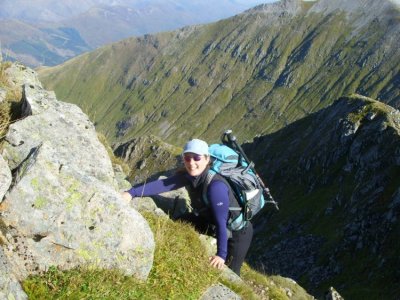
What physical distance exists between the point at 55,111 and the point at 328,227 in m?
59.8

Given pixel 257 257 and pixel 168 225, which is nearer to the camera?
pixel 168 225

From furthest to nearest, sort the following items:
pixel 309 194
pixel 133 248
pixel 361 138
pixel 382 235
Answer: pixel 309 194, pixel 361 138, pixel 382 235, pixel 133 248

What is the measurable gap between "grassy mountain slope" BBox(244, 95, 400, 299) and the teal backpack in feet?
51.2

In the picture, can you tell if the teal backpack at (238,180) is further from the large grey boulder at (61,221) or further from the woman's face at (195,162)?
the large grey boulder at (61,221)

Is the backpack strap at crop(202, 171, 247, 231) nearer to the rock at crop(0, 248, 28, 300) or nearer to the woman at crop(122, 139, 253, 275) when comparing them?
the woman at crop(122, 139, 253, 275)

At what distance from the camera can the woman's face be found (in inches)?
418

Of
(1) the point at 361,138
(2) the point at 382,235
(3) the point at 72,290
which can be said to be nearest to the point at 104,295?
(3) the point at 72,290

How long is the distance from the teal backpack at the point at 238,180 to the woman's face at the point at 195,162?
242mm

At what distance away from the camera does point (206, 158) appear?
35.4ft

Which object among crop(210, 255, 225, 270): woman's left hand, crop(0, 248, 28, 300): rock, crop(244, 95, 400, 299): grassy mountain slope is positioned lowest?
crop(244, 95, 400, 299): grassy mountain slope

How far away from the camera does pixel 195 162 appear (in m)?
10.7

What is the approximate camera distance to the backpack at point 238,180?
10.9 metres

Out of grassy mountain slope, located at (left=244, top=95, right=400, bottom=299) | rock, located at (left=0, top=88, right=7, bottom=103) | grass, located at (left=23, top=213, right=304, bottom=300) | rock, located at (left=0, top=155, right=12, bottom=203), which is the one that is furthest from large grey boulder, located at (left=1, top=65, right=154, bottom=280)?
grassy mountain slope, located at (left=244, top=95, right=400, bottom=299)

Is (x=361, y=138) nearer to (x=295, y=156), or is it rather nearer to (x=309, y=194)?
(x=309, y=194)
